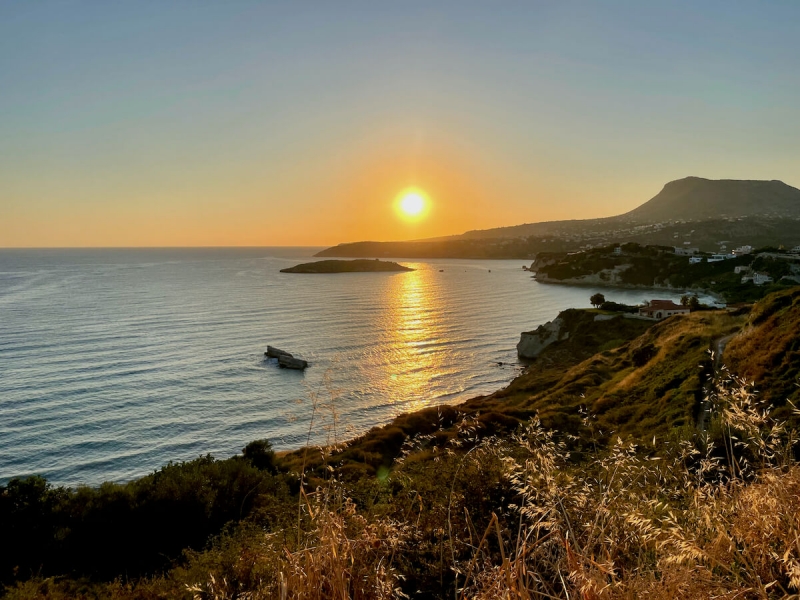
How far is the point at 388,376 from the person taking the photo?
57.5 metres

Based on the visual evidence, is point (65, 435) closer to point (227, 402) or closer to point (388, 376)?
point (227, 402)

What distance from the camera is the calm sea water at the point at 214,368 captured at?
36.7 metres

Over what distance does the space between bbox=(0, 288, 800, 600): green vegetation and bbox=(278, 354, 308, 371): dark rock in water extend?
851 inches

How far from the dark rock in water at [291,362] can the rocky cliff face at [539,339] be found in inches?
1289

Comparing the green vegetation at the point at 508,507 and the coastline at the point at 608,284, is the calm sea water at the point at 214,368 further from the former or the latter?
the coastline at the point at 608,284

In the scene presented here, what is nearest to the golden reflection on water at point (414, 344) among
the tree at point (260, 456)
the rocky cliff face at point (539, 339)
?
the rocky cliff face at point (539, 339)

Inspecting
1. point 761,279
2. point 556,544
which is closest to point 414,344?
point 556,544

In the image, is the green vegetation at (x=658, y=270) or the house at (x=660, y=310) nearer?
the house at (x=660, y=310)

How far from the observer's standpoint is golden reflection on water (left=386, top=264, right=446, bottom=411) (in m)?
53.1

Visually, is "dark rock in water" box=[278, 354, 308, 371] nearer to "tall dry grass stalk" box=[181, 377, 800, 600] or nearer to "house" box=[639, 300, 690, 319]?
"tall dry grass stalk" box=[181, 377, 800, 600]

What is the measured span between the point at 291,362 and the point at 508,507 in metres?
53.7

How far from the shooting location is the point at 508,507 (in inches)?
A: 296

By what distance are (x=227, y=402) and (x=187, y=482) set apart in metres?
30.0

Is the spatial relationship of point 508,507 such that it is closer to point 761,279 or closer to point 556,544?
point 556,544
